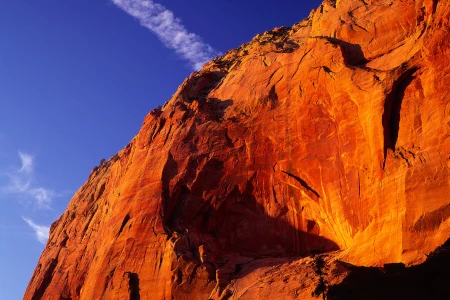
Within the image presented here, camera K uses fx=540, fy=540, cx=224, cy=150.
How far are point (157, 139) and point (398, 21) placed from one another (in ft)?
71.6

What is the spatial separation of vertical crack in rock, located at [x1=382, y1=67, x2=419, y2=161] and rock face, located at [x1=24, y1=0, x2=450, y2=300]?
7cm

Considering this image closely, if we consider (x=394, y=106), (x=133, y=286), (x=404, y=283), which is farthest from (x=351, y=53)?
(x=404, y=283)

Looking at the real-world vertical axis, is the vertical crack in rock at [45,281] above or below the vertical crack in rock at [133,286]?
above

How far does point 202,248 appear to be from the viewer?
38219mm

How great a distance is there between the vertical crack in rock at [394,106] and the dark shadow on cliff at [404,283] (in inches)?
472

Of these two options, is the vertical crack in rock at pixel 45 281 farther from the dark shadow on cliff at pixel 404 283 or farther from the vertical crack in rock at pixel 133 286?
the dark shadow on cliff at pixel 404 283

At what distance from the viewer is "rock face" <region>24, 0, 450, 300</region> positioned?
102 feet

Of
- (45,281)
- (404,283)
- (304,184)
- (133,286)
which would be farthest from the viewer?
(45,281)

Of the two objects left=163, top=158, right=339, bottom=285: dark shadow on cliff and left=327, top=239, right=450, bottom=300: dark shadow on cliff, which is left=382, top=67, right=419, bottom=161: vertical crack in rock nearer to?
left=163, top=158, right=339, bottom=285: dark shadow on cliff

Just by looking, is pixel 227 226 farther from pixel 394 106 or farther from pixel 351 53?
pixel 351 53

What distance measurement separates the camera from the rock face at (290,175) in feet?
102

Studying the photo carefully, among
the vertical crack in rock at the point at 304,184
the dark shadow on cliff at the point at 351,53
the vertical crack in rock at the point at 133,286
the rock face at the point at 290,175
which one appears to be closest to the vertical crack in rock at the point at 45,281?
the rock face at the point at 290,175

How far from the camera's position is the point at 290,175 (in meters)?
40.9

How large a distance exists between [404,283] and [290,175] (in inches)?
789
